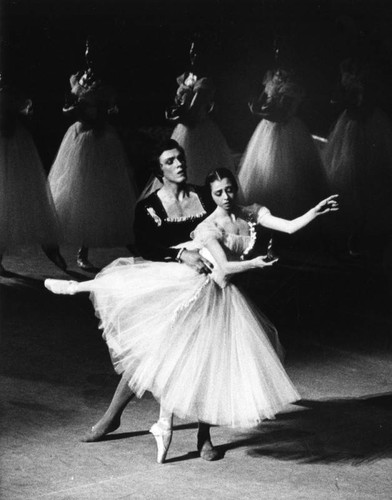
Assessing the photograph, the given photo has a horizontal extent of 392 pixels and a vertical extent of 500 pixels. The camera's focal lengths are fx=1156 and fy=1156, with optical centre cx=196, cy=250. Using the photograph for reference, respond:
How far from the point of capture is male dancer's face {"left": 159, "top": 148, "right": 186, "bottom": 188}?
5031 millimetres

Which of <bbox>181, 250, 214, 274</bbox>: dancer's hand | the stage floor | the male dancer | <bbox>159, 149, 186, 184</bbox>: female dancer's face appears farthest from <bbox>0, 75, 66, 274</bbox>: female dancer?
<bbox>181, 250, 214, 274</bbox>: dancer's hand

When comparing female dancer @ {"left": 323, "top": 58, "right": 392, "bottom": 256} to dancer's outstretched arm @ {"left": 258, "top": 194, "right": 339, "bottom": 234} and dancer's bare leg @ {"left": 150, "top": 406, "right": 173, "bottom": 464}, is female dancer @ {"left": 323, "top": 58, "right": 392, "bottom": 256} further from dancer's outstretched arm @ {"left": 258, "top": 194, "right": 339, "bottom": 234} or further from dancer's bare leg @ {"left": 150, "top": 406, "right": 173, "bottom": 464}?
dancer's bare leg @ {"left": 150, "top": 406, "right": 173, "bottom": 464}

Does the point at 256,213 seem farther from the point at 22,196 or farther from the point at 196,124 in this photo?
the point at 196,124

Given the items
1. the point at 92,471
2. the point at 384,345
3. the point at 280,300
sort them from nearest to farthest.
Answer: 1. the point at 92,471
2. the point at 384,345
3. the point at 280,300

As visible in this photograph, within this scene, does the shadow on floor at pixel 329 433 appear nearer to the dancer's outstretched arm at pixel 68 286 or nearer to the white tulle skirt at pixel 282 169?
the dancer's outstretched arm at pixel 68 286

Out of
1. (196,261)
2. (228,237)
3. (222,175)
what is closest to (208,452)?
(196,261)

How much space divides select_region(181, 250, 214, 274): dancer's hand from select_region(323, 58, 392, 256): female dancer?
407cm

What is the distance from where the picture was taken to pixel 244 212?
4.93 meters

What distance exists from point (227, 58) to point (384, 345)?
4019 mm

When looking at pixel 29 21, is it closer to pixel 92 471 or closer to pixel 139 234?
pixel 139 234

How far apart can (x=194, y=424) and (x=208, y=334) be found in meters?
0.75

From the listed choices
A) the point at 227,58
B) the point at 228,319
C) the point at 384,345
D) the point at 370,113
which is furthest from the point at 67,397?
the point at 227,58

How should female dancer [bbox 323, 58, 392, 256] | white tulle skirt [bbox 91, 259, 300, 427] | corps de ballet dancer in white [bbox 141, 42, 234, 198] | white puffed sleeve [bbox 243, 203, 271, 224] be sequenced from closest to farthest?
1. white tulle skirt [bbox 91, 259, 300, 427]
2. white puffed sleeve [bbox 243, 203, 271, 224]
3. corps de ballet dancer in white [bbox 141, 42, 234, 198]
4. female dancer [bbox 323, 58, 392, 256]

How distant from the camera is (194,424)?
17.6 feet
